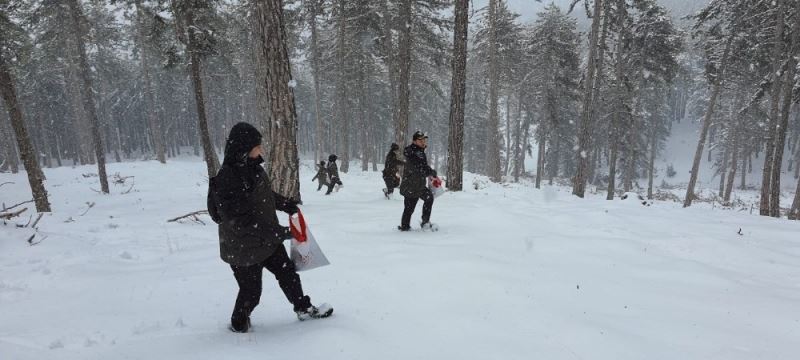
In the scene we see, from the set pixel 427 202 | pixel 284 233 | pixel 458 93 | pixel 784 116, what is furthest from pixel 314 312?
pixel 784 116

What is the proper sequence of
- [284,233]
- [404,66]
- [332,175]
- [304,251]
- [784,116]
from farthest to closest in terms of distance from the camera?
1. [404,66]
2. [332,175]
3. [784,116]
4. [304,251]
5. [284,233]

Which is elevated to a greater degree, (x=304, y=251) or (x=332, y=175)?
(x=304, y=251)

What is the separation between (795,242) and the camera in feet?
24.2

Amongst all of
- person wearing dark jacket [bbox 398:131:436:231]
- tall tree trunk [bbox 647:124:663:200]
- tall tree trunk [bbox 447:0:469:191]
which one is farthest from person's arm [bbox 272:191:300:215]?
tall tree trunk [bbox 647:124:663:200]

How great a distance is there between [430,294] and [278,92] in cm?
598

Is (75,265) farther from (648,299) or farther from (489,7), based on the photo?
(489,7)

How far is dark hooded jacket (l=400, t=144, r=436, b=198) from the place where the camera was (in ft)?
23.1

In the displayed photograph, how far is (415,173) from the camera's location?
Answer: 23.1ft

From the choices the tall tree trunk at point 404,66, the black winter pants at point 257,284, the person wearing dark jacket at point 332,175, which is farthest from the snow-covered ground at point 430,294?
the tall tree trunk at point 404,66

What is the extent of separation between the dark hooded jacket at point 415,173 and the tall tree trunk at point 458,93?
4943 mm

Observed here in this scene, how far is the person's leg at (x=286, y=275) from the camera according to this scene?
3.60m

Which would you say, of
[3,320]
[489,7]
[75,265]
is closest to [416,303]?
[3,320]

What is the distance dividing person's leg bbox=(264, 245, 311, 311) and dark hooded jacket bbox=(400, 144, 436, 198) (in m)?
3.65

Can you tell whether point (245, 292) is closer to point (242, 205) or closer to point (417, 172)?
point (242, 205)
